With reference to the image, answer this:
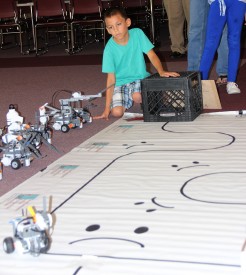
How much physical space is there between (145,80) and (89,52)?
4.75 meters

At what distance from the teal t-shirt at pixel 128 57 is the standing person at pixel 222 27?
0.50 meters

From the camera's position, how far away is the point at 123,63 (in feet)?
13.6

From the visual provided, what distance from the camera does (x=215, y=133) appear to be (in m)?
3.42

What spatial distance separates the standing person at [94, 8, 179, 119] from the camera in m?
4.01

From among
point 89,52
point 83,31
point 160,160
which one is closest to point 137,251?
point 160,160

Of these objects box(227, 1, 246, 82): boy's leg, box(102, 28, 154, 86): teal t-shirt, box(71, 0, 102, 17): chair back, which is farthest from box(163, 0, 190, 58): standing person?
box(102, 28, 154, 86): teal t-shirt

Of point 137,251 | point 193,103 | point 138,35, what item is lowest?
point 137,251

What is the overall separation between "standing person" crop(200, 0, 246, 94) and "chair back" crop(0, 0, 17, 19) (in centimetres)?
449

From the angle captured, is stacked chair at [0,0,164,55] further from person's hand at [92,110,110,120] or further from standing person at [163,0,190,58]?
person's hand at [92,110,110,120]

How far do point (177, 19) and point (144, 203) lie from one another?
4.41 meters

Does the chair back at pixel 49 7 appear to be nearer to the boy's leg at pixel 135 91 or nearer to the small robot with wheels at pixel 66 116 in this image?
the boy's leg at pixel 135 91

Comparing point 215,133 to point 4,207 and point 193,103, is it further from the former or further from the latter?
point 4,207

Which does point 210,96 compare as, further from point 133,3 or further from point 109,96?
point 133,3

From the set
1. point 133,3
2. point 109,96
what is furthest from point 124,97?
point 133,3
